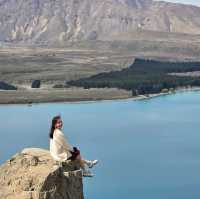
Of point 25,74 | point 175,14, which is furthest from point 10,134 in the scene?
point 175,14

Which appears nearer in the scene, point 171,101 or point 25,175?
point 25,175

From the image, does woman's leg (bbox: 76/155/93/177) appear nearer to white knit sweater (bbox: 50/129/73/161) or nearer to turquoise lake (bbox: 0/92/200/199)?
white knit sweater (bbox: 50/129/73/161)

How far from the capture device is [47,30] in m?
198

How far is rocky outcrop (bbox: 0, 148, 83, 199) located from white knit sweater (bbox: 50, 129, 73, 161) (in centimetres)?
4

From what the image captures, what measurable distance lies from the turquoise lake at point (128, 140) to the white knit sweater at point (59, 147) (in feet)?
51.4

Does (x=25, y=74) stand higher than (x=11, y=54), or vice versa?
(x=11, y=54)

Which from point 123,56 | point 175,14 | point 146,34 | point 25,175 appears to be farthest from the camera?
point 175,14

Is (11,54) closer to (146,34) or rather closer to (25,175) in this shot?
(146,34)

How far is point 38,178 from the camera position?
338cm

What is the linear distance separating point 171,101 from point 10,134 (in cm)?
2311

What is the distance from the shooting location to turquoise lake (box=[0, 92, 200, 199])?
2211 cm

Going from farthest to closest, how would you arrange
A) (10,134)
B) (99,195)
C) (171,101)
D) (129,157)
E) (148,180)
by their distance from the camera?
(171,101), (10,134), (129,157), (148,180), (99,195)

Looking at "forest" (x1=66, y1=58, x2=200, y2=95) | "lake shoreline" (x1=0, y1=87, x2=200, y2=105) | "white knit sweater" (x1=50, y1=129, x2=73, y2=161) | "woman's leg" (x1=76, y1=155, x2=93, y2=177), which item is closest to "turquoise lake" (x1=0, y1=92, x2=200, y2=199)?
"lake shoreline" (x1=0, y1=87, x2=200, y2=105)

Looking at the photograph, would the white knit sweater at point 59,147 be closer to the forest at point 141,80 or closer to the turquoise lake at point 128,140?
the turquoise lake at point 128,140
